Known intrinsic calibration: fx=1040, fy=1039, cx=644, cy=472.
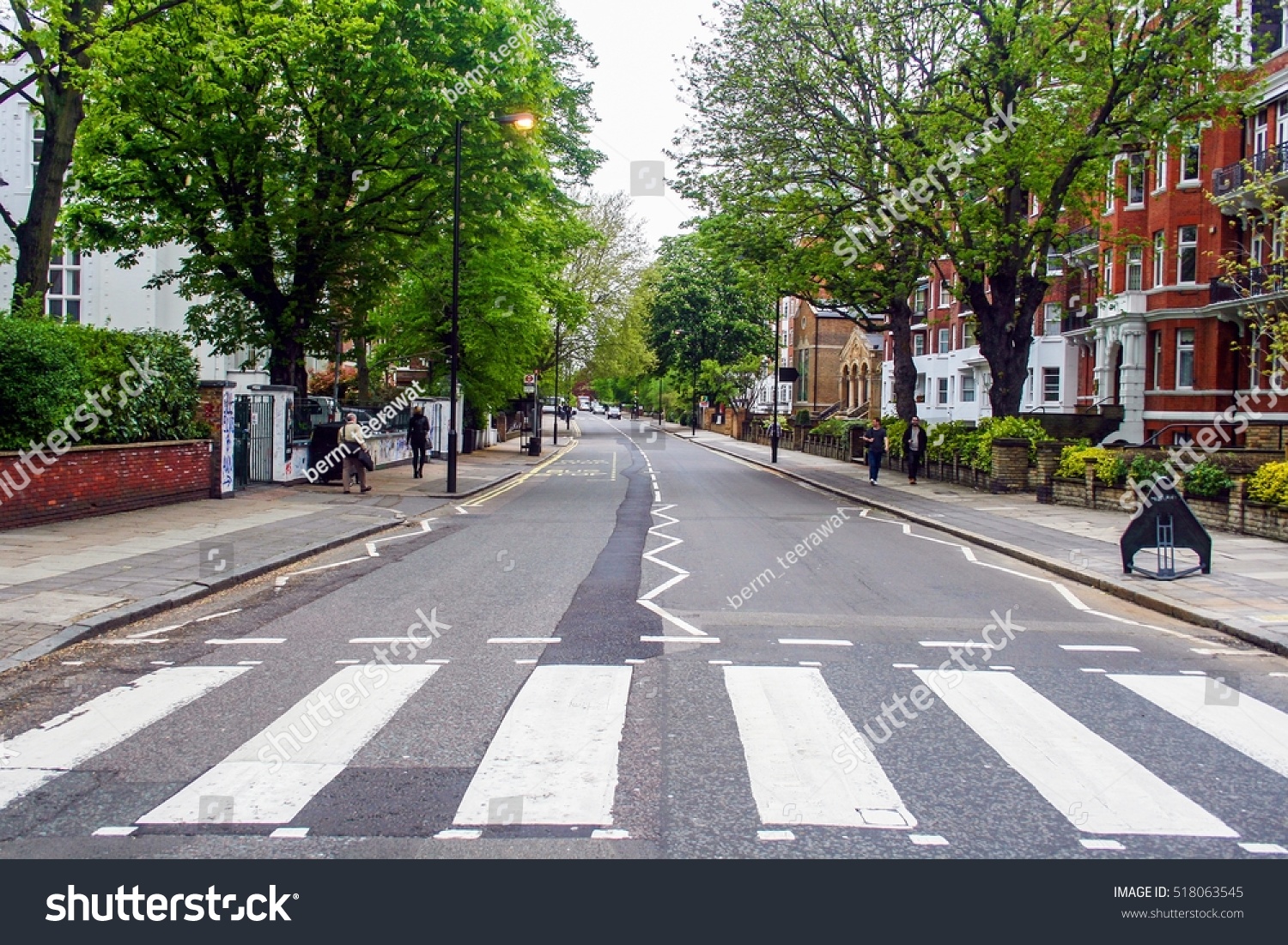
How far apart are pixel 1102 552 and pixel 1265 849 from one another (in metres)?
11.0

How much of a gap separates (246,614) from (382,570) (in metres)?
2.95

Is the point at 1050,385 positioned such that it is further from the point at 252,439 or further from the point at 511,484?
the point at 252,439

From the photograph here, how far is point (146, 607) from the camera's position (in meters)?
9.58

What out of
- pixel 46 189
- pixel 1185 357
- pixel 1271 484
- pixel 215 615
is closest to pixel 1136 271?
pixel 1185 357

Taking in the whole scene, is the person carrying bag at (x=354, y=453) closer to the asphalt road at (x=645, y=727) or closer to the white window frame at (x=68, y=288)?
the asphalt road at (x=645, y=727)

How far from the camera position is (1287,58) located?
28656mm

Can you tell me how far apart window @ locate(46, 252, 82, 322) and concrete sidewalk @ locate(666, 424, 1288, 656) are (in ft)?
90.8

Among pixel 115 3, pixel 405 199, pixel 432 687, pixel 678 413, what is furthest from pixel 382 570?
pixel 678 413

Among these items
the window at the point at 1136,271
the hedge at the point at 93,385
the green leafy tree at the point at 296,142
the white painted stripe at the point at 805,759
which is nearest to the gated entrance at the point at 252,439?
the hedge at the point at 93,385

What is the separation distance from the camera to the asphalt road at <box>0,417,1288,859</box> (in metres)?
4.49

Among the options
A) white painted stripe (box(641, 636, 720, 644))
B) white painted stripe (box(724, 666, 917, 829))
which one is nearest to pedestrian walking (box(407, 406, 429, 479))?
white painted stripe (box(641, 636, 720, 644))

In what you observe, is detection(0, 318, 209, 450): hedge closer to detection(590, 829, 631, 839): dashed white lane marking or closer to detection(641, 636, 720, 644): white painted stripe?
detection(641, 636, 720, 644): white painted stripe

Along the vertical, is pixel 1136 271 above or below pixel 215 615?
above

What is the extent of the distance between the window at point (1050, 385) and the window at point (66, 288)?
38.3 metres
